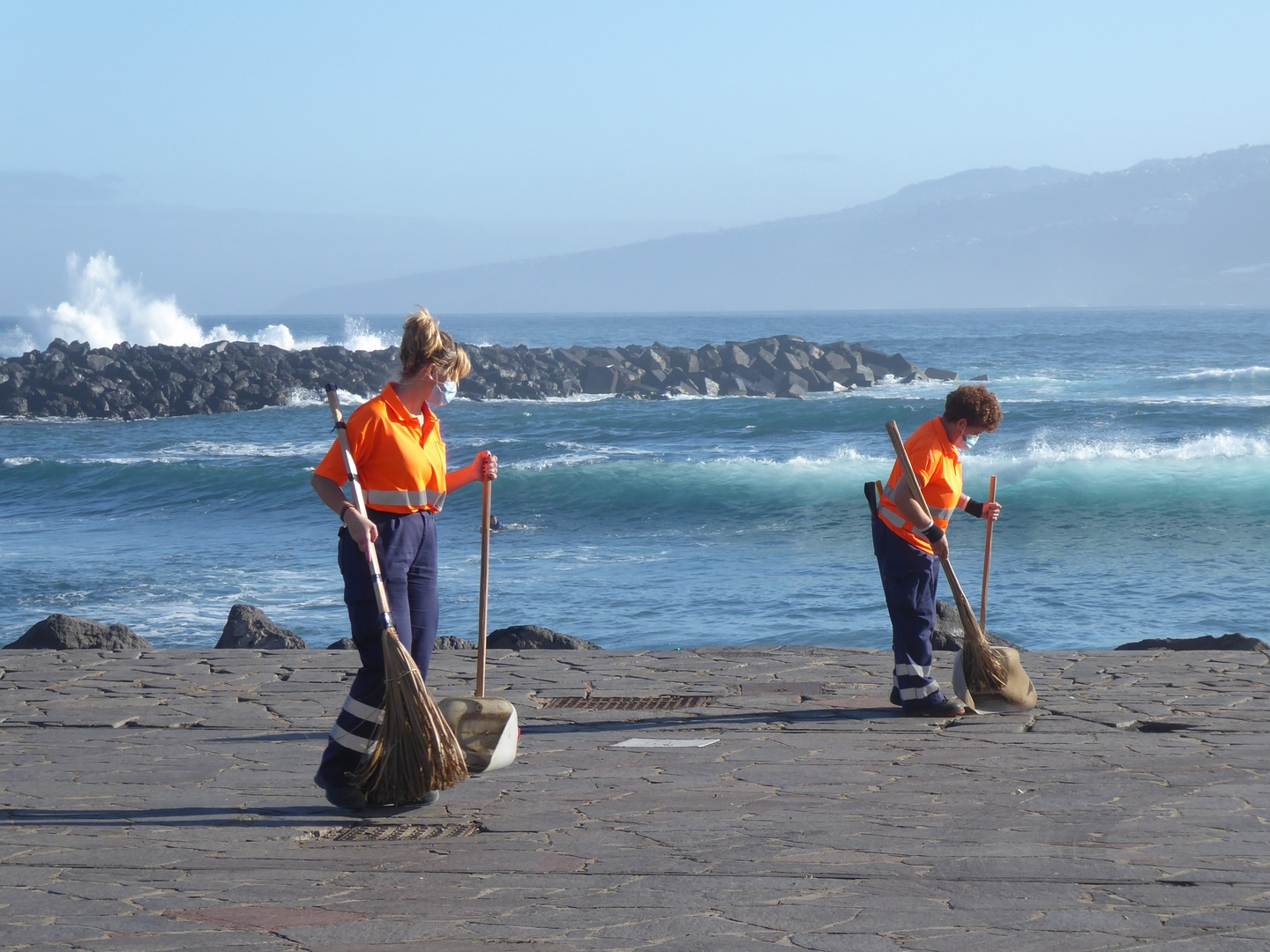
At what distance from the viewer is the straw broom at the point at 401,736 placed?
4605mm

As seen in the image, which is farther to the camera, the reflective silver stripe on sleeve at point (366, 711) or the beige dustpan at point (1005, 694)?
the beige dustpan at point (1005, 694)

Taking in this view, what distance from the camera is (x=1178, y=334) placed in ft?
267

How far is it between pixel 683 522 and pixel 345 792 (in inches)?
615

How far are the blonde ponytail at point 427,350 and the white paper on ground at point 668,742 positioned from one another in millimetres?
2036

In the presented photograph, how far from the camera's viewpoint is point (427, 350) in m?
4.77

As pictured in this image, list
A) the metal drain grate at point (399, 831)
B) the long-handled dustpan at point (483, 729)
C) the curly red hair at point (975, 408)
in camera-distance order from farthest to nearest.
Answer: the curly red hair at point (975, 408)
the long-handled dustpan at point (483, 729)
the metal drain grate at point (399, 831)

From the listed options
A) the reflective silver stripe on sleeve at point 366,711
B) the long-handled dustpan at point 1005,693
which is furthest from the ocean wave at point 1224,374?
the reflective silver stripe on sleeve at point 366,711

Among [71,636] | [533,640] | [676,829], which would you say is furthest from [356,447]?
[71,636]

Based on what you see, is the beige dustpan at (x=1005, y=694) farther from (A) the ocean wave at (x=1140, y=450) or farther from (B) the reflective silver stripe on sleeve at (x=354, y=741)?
(A) the ocean wave at (x=1140, y=450)

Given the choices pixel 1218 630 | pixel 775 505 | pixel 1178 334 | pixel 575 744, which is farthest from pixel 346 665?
pixel 1178 334

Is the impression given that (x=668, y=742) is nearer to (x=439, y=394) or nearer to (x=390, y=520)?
(x=390, y=520)

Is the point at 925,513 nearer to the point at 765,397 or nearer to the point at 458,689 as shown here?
the point at 458,689

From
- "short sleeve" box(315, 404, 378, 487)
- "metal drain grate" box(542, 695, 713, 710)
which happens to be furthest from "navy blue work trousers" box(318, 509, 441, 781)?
→ "metal drain grate" box(542, 695, 713, 710)

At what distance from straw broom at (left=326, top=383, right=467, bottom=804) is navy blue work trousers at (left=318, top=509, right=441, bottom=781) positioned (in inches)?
1.6
